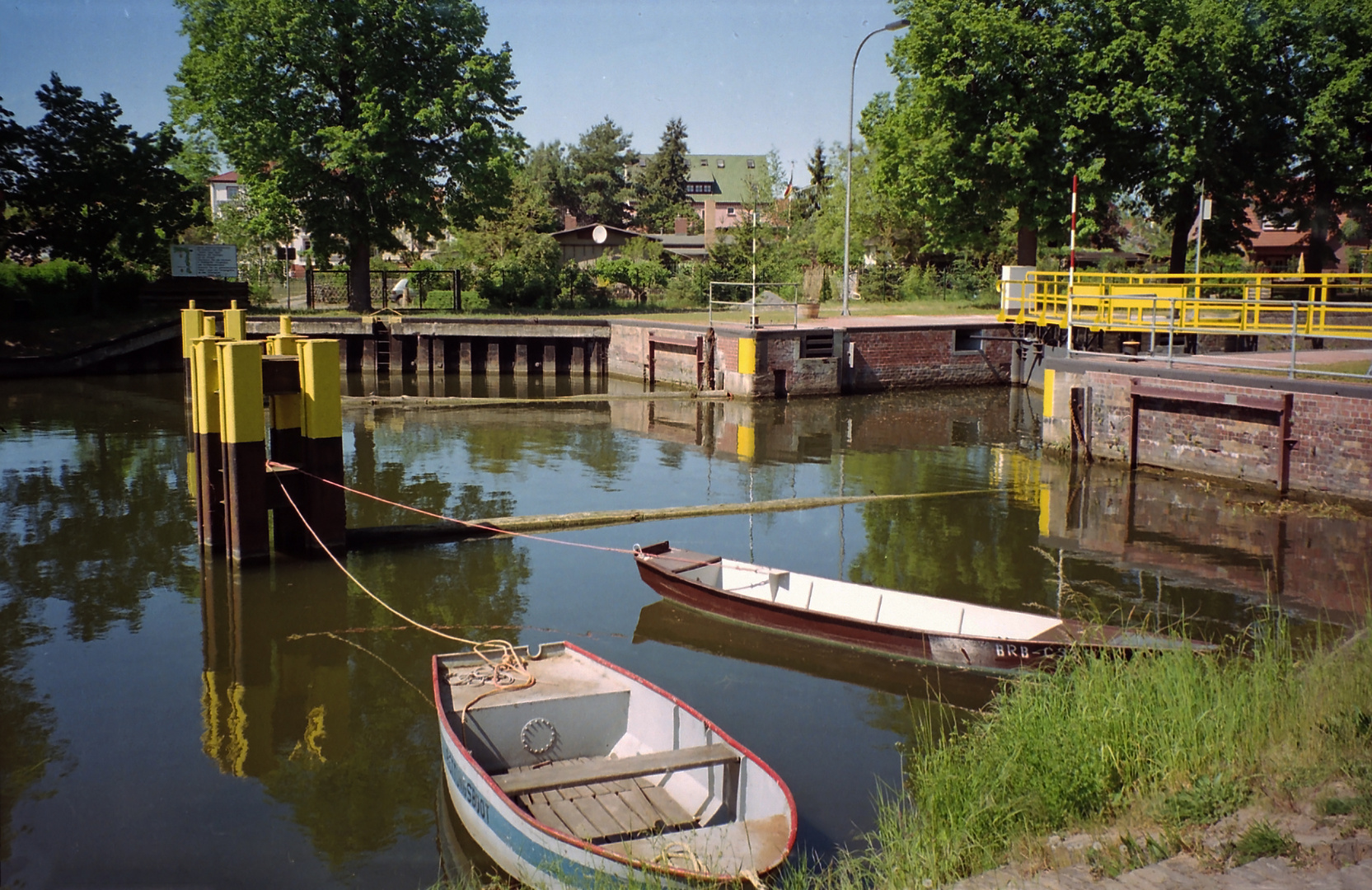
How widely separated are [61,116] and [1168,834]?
39.9m

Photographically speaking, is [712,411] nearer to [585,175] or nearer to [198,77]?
[198,77]

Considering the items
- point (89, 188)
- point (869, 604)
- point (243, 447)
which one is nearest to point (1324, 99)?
point (869, 604)

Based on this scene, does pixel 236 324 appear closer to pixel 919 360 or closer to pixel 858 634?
pixel 858 634

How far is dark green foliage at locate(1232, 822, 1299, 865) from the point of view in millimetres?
5070

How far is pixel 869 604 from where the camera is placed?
419 inches

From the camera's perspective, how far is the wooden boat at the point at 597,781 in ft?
19.4

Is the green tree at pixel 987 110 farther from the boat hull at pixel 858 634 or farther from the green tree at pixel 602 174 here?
the green tree at pixel 602 174

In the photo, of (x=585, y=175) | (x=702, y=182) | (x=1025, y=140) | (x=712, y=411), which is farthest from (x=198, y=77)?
(x=702, y=182)

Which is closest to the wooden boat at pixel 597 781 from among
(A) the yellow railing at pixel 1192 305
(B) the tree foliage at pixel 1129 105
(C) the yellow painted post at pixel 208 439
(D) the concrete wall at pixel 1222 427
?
(C) the yellow painted post at pixel 208 439

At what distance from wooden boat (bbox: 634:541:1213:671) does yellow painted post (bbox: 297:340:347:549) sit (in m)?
3.87

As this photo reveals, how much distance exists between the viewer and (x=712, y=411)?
88.2ft

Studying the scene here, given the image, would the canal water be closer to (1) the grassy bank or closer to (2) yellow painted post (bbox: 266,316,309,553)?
(2) yellow painted post (bbox: 266,316,309,553)

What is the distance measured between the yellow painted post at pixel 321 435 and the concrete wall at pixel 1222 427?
12.1m

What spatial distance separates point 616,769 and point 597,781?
0.44 feet
